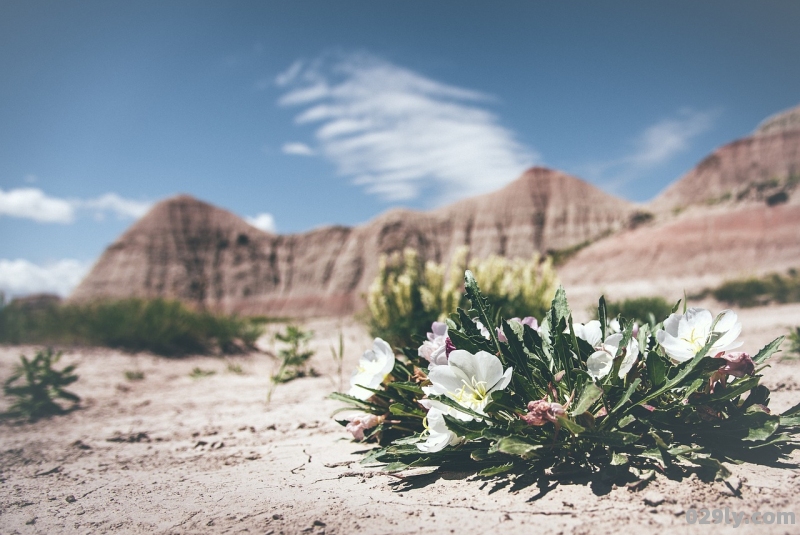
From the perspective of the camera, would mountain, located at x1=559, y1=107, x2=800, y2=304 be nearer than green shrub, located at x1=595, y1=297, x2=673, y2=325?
No

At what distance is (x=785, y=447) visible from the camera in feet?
5.70

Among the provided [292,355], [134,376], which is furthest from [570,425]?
[134,376]

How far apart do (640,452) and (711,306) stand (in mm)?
13871

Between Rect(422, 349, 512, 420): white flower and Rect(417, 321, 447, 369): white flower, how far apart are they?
0.60ft

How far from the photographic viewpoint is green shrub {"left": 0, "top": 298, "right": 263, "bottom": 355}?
8.23 meters

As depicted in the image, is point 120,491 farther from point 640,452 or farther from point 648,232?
point 648,232

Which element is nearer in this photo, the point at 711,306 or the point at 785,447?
the point at 785,447

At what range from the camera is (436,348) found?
2.01 metres

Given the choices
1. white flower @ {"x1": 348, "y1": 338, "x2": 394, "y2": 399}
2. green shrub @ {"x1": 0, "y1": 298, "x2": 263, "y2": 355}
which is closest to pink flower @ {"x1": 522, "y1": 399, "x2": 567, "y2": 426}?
white flower @ {"x1": 348, "y1": 338, "x2": 394, "y2": 399}

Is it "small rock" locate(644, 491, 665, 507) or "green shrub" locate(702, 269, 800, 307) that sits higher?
"green shrub" locate(702, 269, 800, 307)

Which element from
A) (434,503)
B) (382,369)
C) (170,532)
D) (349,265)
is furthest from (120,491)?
(349,265)

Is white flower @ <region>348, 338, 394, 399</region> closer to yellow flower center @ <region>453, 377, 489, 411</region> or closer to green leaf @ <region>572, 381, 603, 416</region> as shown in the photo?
yellow flower center @ <region>453, 377, 489, 411</region>

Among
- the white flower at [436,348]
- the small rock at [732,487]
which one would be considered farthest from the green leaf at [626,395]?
the white flower at [436,348]

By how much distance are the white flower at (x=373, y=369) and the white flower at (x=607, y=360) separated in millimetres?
809
